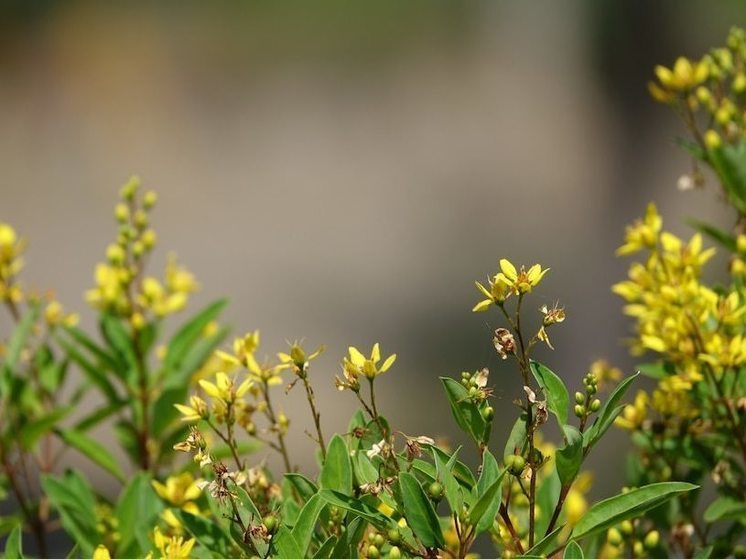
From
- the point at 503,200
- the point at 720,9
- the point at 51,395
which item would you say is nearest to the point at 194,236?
the point at 503,200

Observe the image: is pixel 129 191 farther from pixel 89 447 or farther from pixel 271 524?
pixel 271 524

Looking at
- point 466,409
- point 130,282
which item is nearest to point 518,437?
point 466,409

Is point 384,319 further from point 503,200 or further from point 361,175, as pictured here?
point 361,175

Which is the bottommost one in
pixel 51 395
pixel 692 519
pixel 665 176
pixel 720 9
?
pixel 692 519

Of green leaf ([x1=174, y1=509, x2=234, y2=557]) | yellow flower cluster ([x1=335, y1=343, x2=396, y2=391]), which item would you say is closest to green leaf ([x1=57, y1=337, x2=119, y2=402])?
green leaf ([x1=174, y1=509, x2=234, y2=557])

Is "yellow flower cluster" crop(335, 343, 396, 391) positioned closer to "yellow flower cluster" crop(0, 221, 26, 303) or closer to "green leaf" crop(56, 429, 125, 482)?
"green leaf" crop(56, 429, 125, 482)
